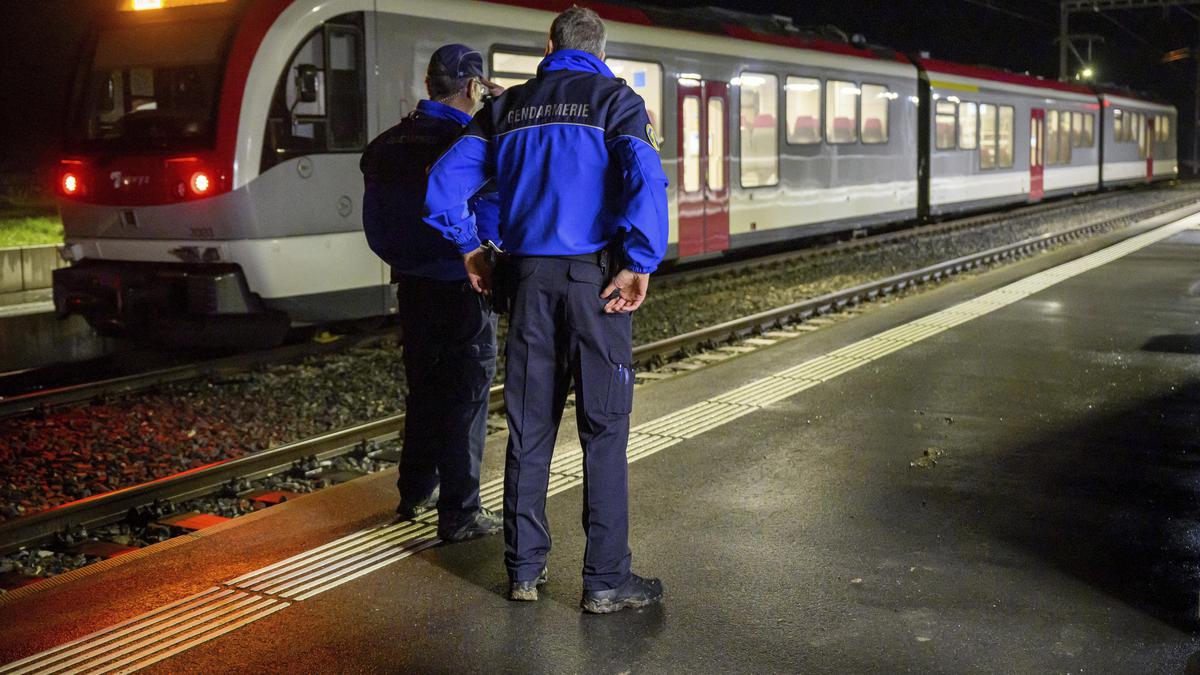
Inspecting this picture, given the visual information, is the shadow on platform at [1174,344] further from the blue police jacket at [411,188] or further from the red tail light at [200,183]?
the red tail light at [200,183]

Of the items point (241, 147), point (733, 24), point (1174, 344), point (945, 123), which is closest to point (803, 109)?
point (733, 24)

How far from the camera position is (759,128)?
48.5 ft

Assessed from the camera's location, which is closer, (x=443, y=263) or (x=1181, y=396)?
(x=443, y=263)

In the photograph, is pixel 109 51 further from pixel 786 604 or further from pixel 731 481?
pixel 786 604

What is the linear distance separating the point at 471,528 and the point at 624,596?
0.97m

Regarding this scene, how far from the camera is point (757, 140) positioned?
48.5ft

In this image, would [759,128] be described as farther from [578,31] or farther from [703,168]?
[578,31]

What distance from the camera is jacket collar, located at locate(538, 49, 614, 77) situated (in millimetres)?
3883

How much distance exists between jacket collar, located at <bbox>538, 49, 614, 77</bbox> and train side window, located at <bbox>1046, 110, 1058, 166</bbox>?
2447 cm

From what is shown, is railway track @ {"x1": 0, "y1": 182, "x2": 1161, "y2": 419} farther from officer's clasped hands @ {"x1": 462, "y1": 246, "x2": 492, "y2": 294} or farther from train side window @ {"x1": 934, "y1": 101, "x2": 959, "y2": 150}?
officer's clasped hands @ {"x1": 462, "y1": 246, "x2": 492, "y2": 294}

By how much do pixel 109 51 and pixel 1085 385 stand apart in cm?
759

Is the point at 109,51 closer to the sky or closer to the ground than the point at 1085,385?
closer to the sky

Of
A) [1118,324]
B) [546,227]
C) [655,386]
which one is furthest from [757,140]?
[546,227]

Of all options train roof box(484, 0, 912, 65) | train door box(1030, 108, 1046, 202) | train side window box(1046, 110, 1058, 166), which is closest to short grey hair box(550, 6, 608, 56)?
train roof box(484, 0, 912, 65)
